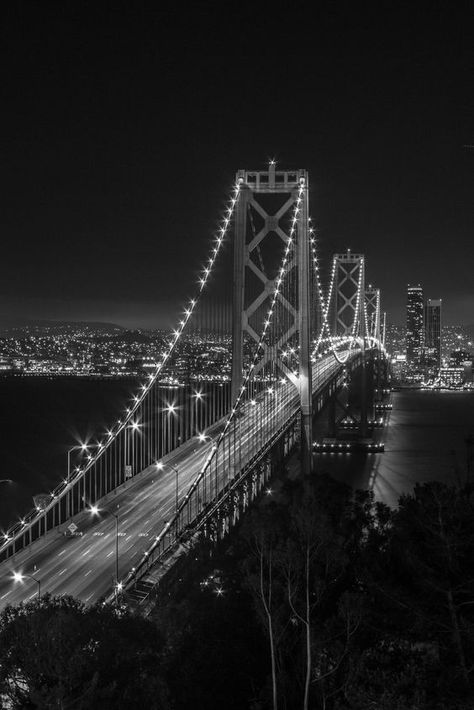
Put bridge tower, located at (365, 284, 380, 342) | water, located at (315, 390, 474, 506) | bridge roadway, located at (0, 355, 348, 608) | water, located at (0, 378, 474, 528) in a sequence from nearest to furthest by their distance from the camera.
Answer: bridge roadway, located at (0, 355, 348, 608), water, located at (315, 390, 474, 506), water, located at (0, 378, 474, 528), bridge tower, located at (365, 284, 380, 342)

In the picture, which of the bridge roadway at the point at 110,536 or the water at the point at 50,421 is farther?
the water at the point at 50,421

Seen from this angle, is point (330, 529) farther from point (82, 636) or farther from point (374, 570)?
point (82, 636)

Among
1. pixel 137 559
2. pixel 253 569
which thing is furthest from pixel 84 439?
pixel 253 569

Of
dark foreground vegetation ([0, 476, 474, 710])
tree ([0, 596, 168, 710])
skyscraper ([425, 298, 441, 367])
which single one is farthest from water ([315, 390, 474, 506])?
skyscraper ([425, 298, 441, 367])

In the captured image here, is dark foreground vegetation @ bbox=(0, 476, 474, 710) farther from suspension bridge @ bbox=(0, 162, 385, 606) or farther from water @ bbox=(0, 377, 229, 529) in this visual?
water @ bbox=(0, 377, 229, 529)

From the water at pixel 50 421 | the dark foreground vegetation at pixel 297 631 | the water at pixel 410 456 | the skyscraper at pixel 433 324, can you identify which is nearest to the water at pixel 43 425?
Answer: the water at pixel 50 421

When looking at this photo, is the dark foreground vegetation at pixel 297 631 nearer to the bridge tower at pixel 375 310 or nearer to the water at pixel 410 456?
the water at pixel 410 456
